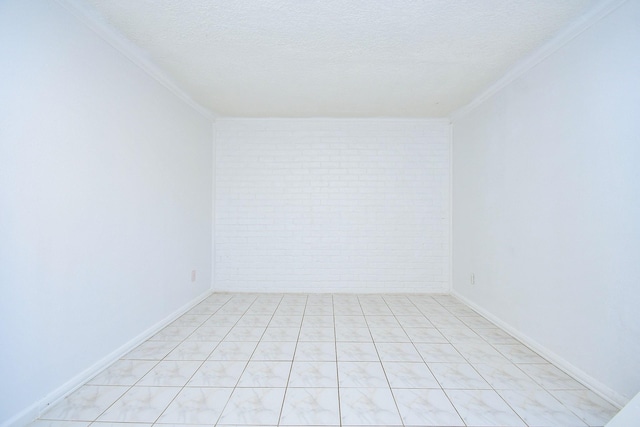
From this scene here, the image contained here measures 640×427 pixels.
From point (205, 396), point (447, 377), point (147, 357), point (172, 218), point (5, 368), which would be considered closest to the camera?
point (5, 368)

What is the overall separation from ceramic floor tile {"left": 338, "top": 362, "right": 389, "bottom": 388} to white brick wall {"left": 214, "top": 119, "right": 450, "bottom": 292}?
2.09 meters

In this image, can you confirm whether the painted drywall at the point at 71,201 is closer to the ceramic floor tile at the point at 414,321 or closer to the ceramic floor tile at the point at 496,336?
the ceramic floor tile at the point at 414,321

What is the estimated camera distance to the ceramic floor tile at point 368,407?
1682 mm

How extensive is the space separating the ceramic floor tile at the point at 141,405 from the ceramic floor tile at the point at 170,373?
0.23 ft


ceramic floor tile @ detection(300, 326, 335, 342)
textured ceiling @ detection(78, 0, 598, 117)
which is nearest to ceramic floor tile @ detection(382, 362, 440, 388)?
ceramic floor tile @ detection(300, 326, 335, 342)

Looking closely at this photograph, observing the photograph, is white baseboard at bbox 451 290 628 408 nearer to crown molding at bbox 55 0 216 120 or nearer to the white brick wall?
the white brick wall

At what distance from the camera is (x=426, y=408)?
5.90 feet

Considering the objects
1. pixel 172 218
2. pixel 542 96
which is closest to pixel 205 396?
pixel 172 218

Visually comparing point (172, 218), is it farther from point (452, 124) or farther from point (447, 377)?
point (452, 124)

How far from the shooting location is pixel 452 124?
431cm

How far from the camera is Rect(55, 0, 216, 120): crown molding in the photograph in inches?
76.8

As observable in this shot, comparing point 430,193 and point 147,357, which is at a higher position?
point 430,193

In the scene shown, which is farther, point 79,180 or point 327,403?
point 79,180

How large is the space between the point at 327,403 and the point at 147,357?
162cm
